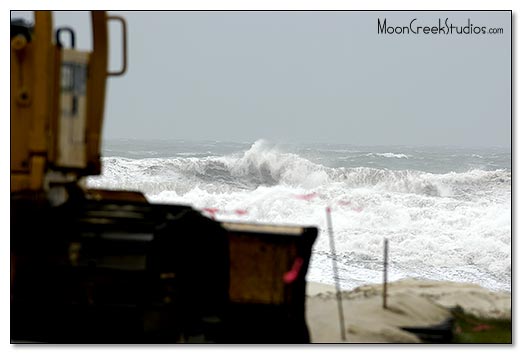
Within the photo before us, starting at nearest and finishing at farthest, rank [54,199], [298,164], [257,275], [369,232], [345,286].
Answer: [54,199]
[257,275]
[345,286]
[369,232]
[298,164]

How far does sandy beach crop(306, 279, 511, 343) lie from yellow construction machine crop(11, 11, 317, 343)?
3.72 feet

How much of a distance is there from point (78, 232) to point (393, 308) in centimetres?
272

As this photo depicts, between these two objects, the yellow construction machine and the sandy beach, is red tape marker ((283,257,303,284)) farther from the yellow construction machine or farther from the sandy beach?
the yellow construction machine

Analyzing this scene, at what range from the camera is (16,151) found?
5.29 meters

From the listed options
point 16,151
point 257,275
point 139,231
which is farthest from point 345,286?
point 16,151

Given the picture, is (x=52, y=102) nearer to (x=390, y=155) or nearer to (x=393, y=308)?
(x=393, y=308)

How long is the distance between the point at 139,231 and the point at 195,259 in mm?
620

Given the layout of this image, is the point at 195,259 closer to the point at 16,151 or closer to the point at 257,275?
the point at 257,275

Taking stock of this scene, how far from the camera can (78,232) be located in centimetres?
529

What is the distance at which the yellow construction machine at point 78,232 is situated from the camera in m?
5.19

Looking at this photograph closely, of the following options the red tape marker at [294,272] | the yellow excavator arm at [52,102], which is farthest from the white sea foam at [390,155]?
the yellow excavator arm at [52,102]

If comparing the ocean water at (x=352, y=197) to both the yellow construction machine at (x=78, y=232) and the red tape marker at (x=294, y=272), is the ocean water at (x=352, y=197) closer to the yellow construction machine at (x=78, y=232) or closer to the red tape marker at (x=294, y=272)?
the red tape marker at (x=294, y=272)

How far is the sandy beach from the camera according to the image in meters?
6.03

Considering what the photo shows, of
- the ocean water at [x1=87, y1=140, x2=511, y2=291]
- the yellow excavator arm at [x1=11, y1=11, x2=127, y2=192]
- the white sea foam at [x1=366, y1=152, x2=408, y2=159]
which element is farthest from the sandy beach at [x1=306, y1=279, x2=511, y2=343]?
the yellow excavator arm at [x1=11, y1=11, x2=127, y2=192]
